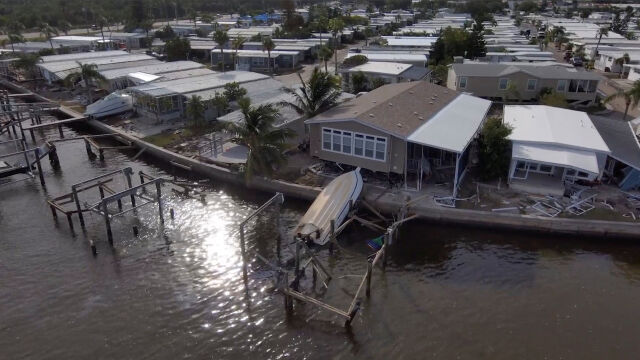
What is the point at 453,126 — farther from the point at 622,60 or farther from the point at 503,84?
the point at 622,60

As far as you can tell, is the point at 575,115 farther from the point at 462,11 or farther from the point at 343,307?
the point at 462,11

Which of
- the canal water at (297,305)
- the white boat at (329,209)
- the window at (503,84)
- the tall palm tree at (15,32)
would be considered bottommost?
the canal water at (297,305)

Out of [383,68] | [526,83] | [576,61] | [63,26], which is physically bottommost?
[576,61]

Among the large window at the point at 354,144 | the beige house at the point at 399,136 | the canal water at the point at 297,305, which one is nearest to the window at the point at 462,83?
the beige house at the point at 399,136

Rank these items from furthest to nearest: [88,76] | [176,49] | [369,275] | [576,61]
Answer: [176,49] → [576,61] → [88,76] → [369,275]

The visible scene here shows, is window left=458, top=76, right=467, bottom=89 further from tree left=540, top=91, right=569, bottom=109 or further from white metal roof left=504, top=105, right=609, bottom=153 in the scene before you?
white metal roof left=504, top=105, right=609, bottom=153

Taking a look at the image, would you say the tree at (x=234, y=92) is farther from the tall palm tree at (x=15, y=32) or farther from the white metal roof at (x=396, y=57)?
the tall palm tree at (x=15, y=32)

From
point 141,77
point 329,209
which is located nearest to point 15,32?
point 141,77
